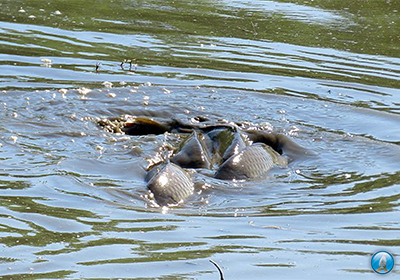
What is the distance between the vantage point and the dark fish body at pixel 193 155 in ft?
22.9

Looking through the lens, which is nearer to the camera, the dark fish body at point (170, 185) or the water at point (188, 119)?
the water at point (188, 119)

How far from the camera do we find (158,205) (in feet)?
19.3

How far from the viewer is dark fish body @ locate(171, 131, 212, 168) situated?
275 inches

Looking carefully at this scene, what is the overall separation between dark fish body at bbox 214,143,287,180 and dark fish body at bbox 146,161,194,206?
1.20 ft

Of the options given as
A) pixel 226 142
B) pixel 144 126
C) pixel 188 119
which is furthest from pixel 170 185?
pixel 188 119

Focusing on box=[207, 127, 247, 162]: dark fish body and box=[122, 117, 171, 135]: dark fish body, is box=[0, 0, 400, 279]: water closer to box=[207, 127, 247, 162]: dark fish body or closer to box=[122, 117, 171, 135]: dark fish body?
box=[122, 117, 171, 135]: dark fish body

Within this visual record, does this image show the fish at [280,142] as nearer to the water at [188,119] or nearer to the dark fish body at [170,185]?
the water at [188,119]

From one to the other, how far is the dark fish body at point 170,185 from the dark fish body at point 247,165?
366 millimetres

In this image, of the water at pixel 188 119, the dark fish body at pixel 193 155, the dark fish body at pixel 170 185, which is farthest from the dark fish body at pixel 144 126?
the dark fish body at pixel 170 185

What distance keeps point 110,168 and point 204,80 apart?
3424 millimetres

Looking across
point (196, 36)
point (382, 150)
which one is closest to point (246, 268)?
point (382, 150)

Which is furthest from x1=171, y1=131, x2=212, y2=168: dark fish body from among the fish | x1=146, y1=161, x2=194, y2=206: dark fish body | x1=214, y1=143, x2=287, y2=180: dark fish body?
the fish

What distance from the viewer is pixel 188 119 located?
8352 millimetres

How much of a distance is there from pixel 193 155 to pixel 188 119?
133 cm
